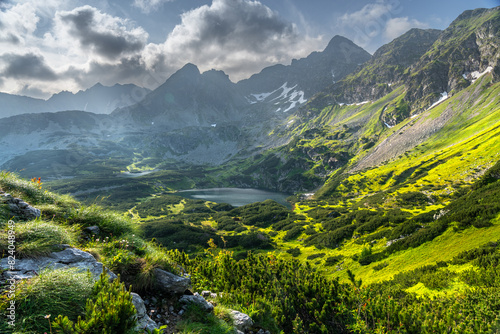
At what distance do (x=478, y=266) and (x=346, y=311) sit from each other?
17.4 meters

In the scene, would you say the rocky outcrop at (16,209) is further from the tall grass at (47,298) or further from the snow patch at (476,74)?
the snow patch at (476,74)

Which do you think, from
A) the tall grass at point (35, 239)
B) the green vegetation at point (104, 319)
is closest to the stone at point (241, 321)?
the green vegetation at point (104, 319)

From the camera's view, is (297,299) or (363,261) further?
(363,261)

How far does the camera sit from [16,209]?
8609mm

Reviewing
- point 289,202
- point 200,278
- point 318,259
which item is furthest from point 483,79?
point 200,278

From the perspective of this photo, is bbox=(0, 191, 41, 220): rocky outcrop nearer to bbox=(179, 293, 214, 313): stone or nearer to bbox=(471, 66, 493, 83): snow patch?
bbox=(179, 293, 214, 313): stone

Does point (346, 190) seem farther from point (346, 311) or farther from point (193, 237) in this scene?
point (346, 311)

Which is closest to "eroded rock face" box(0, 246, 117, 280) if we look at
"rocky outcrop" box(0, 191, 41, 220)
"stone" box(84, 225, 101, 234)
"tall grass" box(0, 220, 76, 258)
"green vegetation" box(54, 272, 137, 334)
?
"tall grass" box(0, 220, 76, 258)

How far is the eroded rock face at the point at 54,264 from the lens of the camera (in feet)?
18.6

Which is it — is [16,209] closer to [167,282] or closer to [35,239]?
[35,239]

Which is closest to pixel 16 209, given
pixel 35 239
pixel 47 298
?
pixel 35 239

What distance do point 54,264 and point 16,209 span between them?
14.2 ft

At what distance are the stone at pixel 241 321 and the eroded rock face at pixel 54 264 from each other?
5111 millimetres

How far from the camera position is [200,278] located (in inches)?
519
